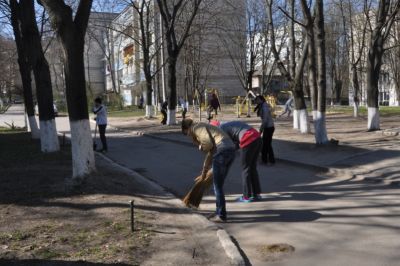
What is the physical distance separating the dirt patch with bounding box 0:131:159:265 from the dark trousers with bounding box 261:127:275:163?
11.4ft

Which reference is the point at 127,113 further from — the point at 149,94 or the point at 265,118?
the point at 265,118

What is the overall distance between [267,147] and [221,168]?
217 inches

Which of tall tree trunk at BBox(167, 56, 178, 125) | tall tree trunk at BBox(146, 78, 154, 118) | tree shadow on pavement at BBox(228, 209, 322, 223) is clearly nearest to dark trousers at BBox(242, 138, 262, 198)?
tree shadow on pavement at BBox(228, 209, 322, 223)

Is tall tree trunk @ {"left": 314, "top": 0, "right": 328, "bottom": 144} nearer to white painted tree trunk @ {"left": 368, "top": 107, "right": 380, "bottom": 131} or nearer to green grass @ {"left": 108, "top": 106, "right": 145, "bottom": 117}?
white painted tree trunk @ {"left": 368, "top": 107, "right": 380, "bottom": 131}

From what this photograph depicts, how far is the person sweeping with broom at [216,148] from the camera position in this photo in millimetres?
7273

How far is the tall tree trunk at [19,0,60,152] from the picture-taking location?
15516 millimetres

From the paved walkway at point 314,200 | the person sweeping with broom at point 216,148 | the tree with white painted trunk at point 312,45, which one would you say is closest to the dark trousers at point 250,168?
the paved walkway at point 314,200

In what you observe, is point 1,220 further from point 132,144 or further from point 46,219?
point 132,144

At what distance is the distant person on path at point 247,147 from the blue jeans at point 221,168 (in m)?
0.80

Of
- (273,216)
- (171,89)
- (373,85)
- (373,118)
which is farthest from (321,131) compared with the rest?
(171,89)

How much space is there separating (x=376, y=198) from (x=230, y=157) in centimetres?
281

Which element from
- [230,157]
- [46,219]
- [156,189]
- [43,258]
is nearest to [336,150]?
[156,189]

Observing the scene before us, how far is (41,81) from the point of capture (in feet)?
51.6

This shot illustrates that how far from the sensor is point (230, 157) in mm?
7336
